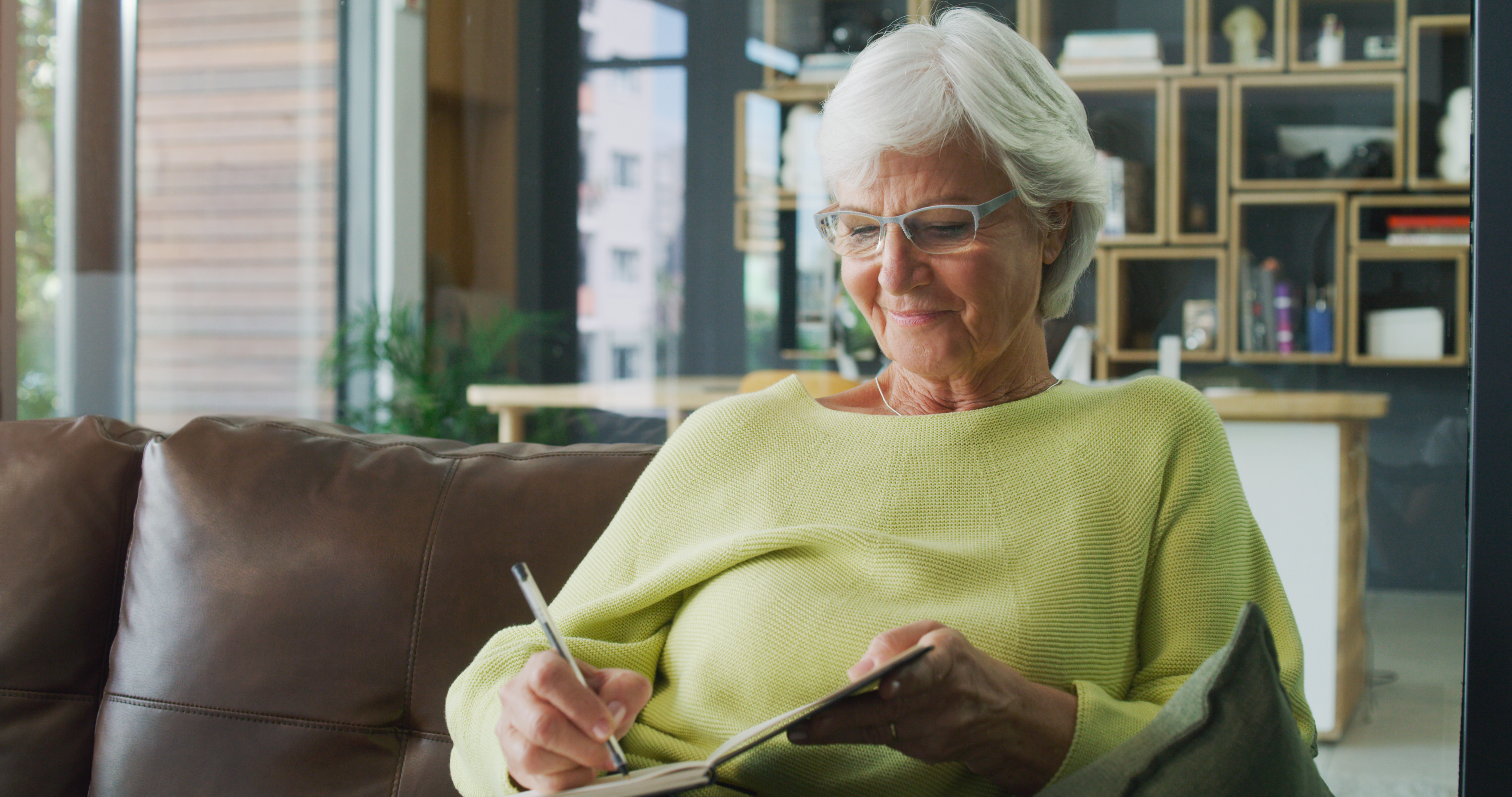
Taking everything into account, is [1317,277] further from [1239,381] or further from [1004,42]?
[1004,42]

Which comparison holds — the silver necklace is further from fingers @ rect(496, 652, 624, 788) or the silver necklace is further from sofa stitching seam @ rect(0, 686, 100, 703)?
sofa stitching seam @ rect(0, 686, 100, 703)

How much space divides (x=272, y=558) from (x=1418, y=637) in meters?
2.98

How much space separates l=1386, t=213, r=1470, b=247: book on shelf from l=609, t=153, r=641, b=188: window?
8.29ft

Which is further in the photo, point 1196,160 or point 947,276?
point 1196,160

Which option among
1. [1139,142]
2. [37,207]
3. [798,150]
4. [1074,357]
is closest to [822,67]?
[798,150]

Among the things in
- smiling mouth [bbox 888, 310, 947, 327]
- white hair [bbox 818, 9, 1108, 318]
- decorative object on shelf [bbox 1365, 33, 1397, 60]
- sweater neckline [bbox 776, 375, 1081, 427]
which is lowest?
sweater neckline [bbox 776, 375, 1081, 427]

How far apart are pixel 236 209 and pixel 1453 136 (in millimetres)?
4203

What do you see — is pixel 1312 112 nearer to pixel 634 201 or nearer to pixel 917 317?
pixel 634 201

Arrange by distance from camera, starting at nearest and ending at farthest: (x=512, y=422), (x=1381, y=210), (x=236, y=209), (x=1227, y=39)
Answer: (x=1381, y=210), (x=1227, y=39), (x=512, y=422), (x=236, y=209)

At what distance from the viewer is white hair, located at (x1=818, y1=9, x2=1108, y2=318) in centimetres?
113

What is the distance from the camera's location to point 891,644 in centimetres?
85

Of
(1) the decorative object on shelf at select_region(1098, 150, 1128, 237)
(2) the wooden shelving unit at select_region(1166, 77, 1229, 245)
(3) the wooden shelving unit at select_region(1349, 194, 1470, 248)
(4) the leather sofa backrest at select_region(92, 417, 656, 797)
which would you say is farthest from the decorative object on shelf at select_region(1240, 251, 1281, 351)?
(4) the leather sofa backrest at select_region(92, 417, 656, 797)

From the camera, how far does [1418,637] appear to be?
10.4 feet

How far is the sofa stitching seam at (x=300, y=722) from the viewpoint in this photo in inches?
52.1
